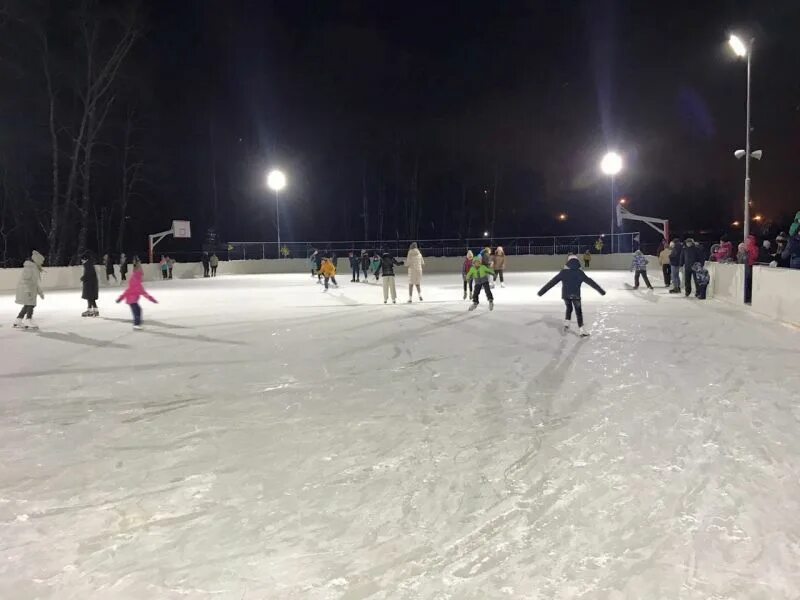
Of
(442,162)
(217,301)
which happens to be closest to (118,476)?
(217,301)

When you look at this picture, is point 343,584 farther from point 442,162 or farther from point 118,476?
point 442,162

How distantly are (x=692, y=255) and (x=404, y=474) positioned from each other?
14994 millimetres

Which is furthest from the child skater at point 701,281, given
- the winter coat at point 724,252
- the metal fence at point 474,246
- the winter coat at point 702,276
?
the metal fence at point 474,246

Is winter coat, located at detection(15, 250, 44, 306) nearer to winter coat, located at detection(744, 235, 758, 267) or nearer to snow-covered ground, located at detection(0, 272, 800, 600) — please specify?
snow-covered ground, located at detection(0, 272, 800, 600)

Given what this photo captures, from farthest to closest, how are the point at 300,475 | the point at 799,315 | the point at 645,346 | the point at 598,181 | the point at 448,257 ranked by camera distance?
the point at 598,181 → the point at 448,257 → the point at 799,315 → the point at 645,346 → the point at 300,475

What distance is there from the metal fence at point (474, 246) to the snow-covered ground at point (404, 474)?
30160 millimetres

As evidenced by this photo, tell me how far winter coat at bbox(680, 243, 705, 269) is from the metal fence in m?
20.7

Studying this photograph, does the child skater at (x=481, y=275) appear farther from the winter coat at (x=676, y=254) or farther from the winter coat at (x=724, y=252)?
the winter coat at (x=724, y=252)

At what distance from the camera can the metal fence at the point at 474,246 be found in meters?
37.6

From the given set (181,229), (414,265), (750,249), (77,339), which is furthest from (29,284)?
(181,229)

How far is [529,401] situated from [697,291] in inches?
485

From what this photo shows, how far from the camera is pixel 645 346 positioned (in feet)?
29.0

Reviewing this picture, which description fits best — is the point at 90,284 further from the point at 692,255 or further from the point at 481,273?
the point at 692,255

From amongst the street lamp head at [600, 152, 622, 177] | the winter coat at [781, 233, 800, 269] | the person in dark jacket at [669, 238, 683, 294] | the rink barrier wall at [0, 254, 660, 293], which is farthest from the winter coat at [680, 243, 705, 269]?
→ the rink barrier wall at [0, 254, 660, 293]
